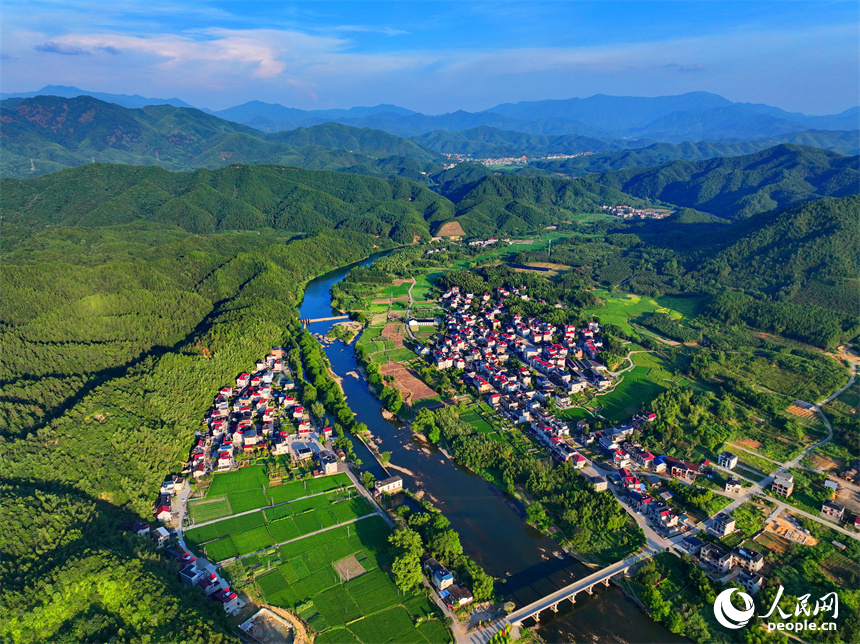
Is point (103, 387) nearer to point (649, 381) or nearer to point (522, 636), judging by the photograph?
point (522, 636)

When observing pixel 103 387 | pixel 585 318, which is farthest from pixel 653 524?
pixel 103 387

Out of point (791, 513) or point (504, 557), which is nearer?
point (504, 557)

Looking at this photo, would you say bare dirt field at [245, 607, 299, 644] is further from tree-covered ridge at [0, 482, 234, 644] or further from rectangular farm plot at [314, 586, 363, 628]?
rectangular farm plot at [314, 586, 363, 628]

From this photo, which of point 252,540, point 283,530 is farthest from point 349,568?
point 252,540

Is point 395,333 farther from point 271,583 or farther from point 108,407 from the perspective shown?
point 271,583

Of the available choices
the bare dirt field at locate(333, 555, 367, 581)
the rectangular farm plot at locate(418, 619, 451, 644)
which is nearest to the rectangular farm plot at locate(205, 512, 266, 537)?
the bare dirt field at locate(333, 555, 367, 581)

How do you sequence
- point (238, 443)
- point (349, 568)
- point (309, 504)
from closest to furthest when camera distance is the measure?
point (349, 568) < point (309, 504) < point (238, 443)

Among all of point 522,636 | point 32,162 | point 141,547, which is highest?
point 32,162
